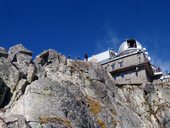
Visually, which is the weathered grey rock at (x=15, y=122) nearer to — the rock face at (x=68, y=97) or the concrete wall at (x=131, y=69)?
the rock face at (x=68, y=97)

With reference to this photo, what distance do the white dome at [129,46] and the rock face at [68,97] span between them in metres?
36.5

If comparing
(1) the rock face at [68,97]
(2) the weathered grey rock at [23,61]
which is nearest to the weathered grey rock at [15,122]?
(1) the rock face at [68,97]

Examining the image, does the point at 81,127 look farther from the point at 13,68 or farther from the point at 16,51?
the point at 16,51

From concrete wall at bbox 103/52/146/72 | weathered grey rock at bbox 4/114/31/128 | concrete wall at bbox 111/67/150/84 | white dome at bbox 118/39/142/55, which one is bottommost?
weathered grey rock at bbox 4/114/31/128

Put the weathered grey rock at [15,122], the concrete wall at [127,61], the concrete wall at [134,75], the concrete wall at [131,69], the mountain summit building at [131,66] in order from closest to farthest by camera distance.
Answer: the weathered grey rock at [15,122] → the concrete wall at [134,75] → the concrete wall at [131,69] → the mountain summit building at [131,66] → the concrete wall at [127,61]

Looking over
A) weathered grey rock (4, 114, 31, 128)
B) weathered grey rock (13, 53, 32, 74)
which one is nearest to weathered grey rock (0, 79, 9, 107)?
weathered grey rock (13, 53, 32, 74)

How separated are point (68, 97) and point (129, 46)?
7961 cm

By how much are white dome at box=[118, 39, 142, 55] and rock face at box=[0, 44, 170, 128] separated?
36.5 meters

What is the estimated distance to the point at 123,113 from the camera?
65.2 m

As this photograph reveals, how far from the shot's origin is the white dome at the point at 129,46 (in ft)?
401

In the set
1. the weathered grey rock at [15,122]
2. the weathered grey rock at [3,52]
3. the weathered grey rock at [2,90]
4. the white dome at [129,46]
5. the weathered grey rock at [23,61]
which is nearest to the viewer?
the weathered grey rock at [15,122]

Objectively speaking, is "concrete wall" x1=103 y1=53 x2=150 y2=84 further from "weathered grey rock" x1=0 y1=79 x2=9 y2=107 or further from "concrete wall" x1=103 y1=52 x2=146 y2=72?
"weathered grey rock" x1=0 y1=79 x2=9 y2=107

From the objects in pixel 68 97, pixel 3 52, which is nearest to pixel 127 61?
pixel 3 52

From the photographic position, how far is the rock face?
4397cm
